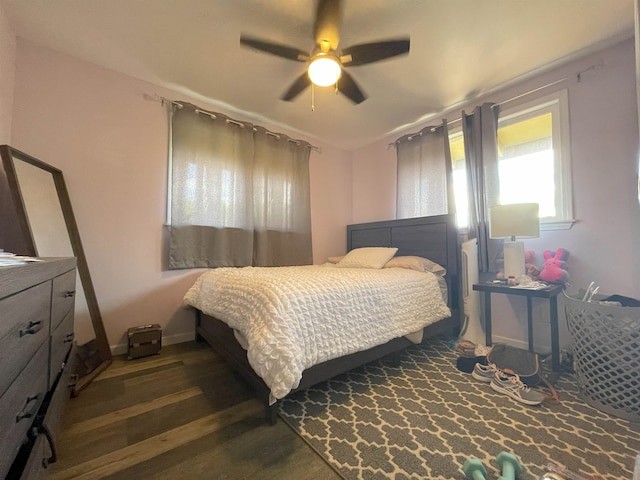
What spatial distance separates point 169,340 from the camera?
2.57 metres

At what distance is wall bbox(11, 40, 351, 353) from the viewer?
2082mm

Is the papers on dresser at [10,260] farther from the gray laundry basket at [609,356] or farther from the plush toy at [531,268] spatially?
the plush toy at [531,268]

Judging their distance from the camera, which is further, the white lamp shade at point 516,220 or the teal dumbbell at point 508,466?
the white lamp shade at point 516,220

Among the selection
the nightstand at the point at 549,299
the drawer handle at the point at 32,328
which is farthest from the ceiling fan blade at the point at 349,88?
the drawer handle at the point at 32,328

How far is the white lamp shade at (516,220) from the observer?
6.52ft

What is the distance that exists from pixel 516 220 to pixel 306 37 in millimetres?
2105

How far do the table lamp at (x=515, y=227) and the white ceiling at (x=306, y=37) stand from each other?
4.16ft

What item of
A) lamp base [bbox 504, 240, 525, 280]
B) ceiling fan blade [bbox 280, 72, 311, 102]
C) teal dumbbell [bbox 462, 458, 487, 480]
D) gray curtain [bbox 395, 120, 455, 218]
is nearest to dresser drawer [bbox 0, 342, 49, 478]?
teal dumbbell [bbox 462, 458, 487, 480]

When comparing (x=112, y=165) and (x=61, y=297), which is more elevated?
(x=112, y=165)

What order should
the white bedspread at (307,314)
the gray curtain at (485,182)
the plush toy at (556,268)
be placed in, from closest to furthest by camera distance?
the white bedspread at (307,314)
the plush toy at (556,268)
the gray curtain at (485,182)

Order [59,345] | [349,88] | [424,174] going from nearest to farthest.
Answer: [59,345] < [349,88] < [424,174]

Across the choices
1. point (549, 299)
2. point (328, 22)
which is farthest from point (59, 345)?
point (549, 299)

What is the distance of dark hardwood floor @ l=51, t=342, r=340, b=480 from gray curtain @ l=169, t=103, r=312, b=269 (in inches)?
46.9

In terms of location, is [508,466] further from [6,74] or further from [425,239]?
[6,74]
